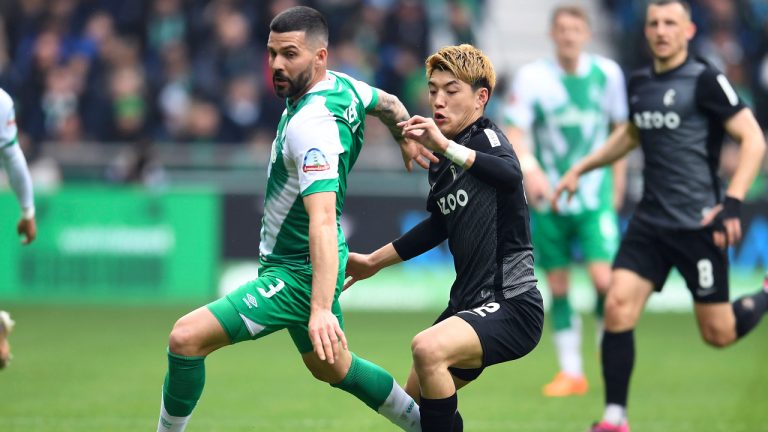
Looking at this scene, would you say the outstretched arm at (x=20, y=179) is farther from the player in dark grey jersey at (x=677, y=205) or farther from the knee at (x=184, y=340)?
the player in dark grey jersey at (x=677, y=205)

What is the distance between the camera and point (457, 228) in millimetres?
6059

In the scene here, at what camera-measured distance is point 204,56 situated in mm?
18781

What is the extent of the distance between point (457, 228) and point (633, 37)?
48.8ft

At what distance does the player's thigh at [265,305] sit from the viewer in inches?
233

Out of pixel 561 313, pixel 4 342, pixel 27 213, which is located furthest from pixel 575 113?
pixel 4 342

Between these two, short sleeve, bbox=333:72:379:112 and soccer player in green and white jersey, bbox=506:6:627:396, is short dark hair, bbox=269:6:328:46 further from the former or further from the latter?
soccer player in green and white jersey, bbox=506:6:627:396

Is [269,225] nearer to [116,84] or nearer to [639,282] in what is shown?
[639,282]

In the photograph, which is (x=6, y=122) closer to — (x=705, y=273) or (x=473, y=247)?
(x=473, y=247)

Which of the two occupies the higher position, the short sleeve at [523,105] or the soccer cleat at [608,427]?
the short sleeve at [523,105]

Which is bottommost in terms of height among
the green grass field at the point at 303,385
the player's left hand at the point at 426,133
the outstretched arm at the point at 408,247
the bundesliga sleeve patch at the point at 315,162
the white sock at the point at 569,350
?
the green grass field at the point at 303,385

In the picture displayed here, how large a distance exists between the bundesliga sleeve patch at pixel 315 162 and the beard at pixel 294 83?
390mm

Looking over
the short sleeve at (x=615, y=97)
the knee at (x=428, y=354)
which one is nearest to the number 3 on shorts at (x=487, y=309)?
the knee at (x=428, y=354)

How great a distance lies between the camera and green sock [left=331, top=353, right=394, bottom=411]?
6.30 m

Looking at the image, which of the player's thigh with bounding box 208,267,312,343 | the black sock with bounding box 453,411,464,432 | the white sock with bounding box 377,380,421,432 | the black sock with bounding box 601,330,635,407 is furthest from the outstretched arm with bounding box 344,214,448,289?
the black sock with bounding box 601,330,635,407
